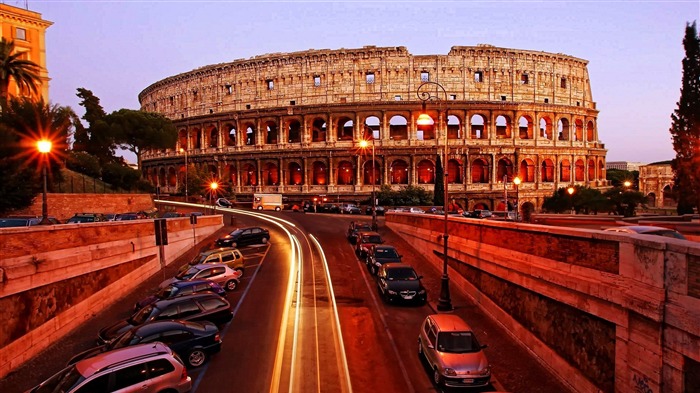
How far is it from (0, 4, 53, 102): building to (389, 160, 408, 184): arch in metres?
48.0

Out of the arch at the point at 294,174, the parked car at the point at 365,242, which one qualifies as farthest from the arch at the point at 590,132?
the parked car at the point at 365,242

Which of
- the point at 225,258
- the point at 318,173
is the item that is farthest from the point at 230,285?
the point at 318,173

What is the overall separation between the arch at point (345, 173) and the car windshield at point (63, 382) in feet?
199

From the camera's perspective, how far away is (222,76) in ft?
255

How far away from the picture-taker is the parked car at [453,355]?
1243 centimetres

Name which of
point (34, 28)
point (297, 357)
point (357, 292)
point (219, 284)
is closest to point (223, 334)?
point (297, 357)

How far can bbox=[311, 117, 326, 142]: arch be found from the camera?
2869 inches

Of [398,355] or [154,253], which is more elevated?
[154,253]

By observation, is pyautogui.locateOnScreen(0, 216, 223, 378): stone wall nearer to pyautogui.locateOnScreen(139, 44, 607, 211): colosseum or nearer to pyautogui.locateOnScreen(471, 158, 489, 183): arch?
pyautogui.locateOnScreen(139, 44, 607, 211): colosseum

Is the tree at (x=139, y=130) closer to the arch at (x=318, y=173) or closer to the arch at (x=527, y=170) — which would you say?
the arch at (x=318, y=173)

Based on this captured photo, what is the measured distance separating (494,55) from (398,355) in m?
A: 64.1

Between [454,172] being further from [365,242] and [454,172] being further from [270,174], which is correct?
[365,242]

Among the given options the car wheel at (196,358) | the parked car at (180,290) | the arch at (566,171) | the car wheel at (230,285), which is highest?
the arch at (566,171)

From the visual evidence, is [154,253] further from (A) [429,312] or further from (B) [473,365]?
(B) [473,365]
